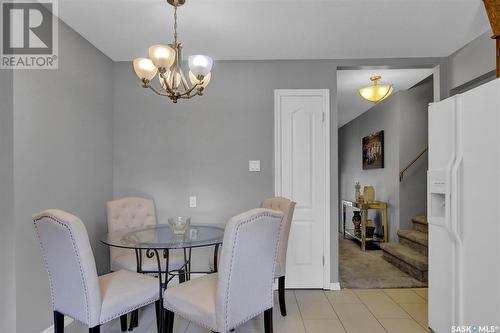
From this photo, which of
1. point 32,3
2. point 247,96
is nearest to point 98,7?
point 32,3

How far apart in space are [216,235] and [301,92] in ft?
5.83

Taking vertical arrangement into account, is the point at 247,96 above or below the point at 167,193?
above

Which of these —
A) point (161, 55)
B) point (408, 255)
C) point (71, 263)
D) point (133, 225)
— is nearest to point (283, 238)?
point (133, 225)

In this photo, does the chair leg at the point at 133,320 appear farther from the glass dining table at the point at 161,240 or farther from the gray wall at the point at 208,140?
the gray wall at the point at 208,140

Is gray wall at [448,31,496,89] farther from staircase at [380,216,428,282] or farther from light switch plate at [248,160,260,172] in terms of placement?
light switch plate at [248,160,260,172]

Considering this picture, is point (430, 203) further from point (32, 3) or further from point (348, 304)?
point (32, 3)

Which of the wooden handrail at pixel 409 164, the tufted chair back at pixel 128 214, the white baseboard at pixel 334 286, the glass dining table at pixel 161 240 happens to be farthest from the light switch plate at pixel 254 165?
the wooden handrail at pixel 409 164

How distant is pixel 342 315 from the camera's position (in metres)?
2.63

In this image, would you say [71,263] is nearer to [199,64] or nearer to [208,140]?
[199,64]

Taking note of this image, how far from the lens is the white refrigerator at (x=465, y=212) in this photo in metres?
1.61

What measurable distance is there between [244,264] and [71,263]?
94 centimetres

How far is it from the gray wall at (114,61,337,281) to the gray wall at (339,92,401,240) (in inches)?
95.7

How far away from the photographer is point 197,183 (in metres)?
3.29

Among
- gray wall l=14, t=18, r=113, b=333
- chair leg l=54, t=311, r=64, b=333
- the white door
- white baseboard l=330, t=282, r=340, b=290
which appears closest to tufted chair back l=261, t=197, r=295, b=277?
the white door
